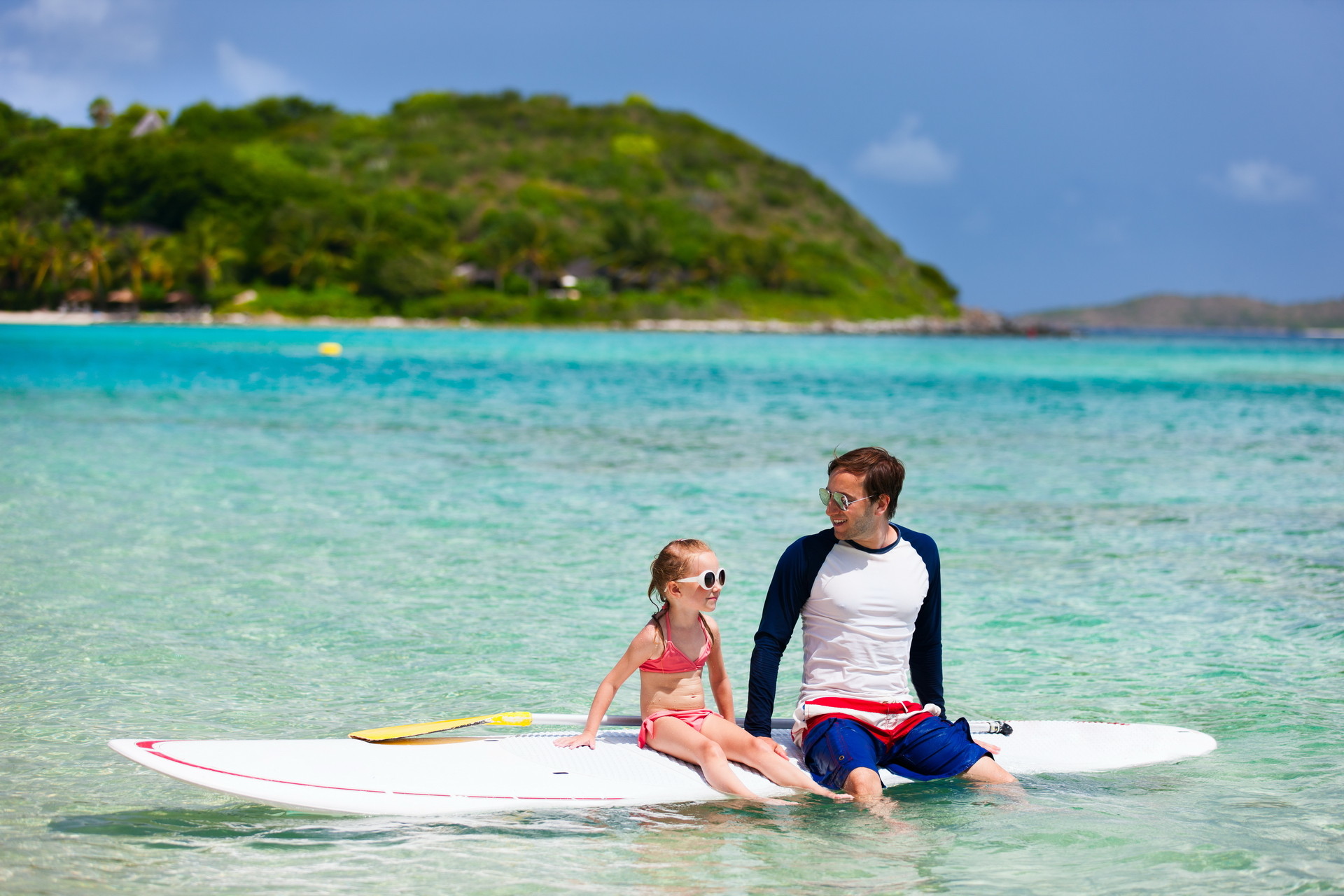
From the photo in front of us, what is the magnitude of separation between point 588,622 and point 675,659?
2819mm

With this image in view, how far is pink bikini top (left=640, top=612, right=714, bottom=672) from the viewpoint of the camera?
392 centimetres

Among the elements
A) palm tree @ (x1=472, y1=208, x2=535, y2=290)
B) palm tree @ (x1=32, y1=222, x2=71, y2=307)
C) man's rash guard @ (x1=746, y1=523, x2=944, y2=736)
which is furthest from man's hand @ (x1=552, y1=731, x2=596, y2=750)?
palm tree @ (x1=472, y1=208, x2=535, y2=290)

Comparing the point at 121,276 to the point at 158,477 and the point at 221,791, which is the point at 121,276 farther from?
the point at 221,791

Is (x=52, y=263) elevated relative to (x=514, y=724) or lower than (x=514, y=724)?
elevated

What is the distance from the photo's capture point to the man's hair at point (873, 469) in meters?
3.63

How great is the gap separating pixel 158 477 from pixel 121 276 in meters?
75.2

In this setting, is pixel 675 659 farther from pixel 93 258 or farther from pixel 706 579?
pixel 93 258

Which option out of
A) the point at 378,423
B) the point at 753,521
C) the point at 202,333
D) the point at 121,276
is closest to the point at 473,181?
the point at 121,276

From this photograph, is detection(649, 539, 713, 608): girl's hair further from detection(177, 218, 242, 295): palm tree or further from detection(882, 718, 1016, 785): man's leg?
detection(177, 218, 242, 295): palm tree

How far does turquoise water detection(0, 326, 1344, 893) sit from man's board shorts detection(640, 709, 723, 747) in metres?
0.26

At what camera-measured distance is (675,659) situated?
13.0ft

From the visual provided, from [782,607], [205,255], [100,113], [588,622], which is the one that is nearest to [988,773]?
[782,607]

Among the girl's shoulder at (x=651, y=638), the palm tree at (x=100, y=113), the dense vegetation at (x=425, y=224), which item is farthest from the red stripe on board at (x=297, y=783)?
the palm tree at (x=100, y=113)

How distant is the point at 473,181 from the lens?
119 metres
